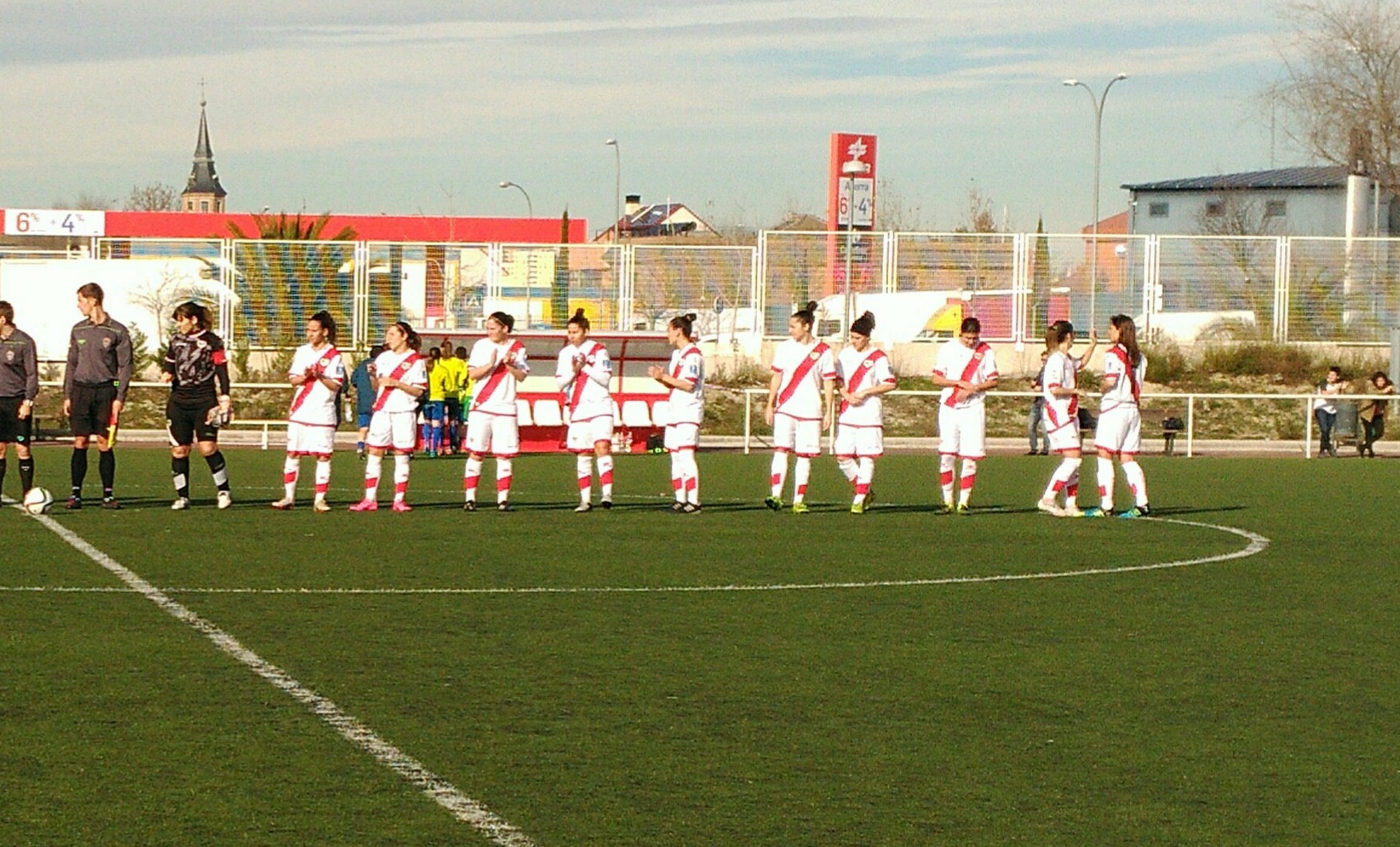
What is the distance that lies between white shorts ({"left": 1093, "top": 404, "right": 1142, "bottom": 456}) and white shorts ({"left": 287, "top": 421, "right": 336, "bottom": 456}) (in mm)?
6887

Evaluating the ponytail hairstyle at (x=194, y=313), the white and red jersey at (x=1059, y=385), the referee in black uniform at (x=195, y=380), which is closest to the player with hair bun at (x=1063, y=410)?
the white and red jersey at (x=1059, y=385)

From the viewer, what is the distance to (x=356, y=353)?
144ft

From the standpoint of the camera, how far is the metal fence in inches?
1831

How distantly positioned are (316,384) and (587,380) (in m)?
2.53

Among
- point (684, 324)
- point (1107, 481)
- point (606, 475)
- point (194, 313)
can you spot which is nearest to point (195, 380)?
point (194, 313)

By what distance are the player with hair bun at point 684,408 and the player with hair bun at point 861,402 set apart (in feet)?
4.46

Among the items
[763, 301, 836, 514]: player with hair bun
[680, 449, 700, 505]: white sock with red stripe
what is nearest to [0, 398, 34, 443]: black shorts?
[680, 449, 700, 505]: white sock with red stripe

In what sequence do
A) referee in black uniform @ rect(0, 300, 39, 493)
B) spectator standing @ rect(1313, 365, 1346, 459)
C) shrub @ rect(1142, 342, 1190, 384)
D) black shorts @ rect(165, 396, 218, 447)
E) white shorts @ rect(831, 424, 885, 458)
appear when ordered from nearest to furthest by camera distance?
1. referee in black uniform @ rect(0, 300, 39, 493)
2. black shorts @ rect(165, 396, 218, 447)
3. white shorts @ rect(831, 424, 885, 458)
4. spectator standing @ rect(1313, 365, 1346, 459)
5. shrub @ rect(1142, 342, 1190, 384)

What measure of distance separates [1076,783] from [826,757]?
960 millimetres

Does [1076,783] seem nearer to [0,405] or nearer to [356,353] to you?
[0,405]

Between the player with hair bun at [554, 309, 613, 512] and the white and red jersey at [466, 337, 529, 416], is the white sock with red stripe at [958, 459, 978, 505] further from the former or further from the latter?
the white and red jersey at [466, 337, 529, 416]

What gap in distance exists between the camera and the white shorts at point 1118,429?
18.7 m

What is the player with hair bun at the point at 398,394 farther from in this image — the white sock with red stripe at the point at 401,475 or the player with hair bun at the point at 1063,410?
the player with hair bun at the point at 1063,410

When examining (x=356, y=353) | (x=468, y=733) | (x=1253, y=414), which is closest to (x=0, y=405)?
(x=468, y=733)
